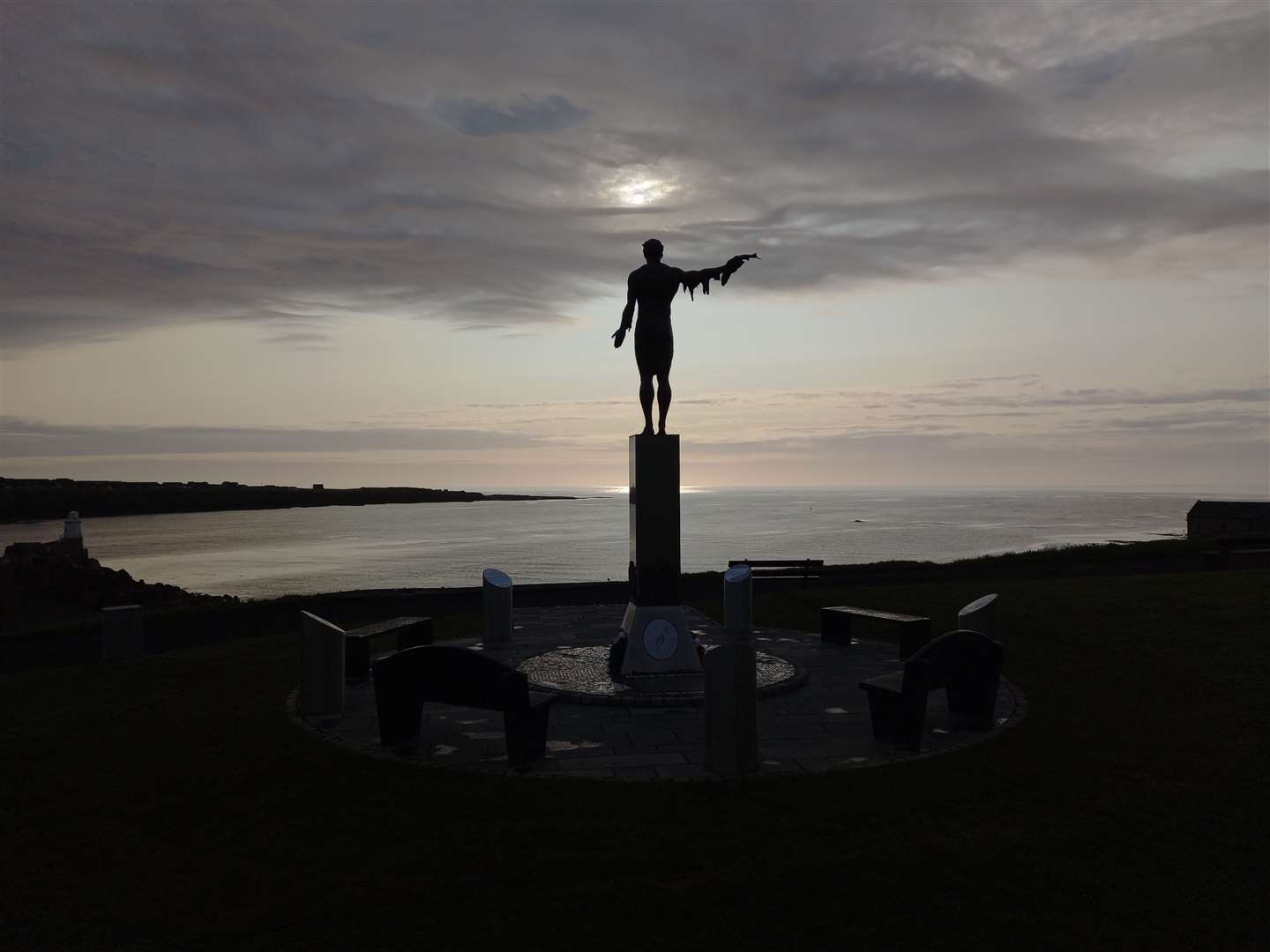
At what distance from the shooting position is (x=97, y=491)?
4688 inches

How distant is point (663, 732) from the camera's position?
8.01 m

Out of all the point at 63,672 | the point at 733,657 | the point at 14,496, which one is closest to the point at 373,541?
the point at 14,496

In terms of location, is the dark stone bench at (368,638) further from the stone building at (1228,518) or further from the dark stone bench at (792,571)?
the stone building at (1228,518)

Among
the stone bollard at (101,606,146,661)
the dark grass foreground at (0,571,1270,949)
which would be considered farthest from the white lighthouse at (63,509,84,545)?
the dark grass foreground at (0,571,1270,949)

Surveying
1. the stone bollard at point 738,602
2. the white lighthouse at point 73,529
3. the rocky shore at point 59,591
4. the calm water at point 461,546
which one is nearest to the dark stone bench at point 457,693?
the stone bollard at point 738,602

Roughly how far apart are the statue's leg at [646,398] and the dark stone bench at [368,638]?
388cm

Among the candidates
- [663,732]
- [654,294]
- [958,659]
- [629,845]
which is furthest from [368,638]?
[958,659]

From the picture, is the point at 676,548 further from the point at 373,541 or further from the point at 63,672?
the point at 373,541

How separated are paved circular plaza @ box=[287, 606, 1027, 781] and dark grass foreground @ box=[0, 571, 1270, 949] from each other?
0.30 m

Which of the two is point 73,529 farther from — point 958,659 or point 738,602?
point 958,659

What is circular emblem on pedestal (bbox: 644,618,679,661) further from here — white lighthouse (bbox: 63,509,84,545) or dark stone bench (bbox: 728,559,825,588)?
white lighthouse (bbox: 63,509,84,545)

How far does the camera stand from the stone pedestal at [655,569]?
9.98m

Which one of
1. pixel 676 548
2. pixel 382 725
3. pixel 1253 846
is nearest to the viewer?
pixel 1253 846

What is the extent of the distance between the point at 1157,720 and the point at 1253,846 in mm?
2977
